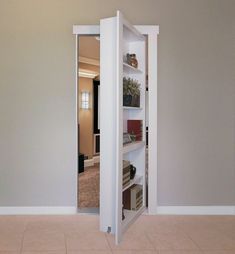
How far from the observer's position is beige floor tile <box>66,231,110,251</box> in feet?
9.48

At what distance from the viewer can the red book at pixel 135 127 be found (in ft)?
12.6

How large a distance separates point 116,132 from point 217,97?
1549 mm

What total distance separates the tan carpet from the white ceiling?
2.04 meters

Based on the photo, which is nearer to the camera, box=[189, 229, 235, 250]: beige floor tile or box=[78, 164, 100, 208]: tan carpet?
box=[189, 229, 235, 250]: beige floor tile

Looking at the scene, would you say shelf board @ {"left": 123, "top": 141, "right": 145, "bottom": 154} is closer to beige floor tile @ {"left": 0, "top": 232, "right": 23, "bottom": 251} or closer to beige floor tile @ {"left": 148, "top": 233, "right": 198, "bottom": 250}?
beige floor tile @ {"left": 148, "top": 233, "right": 198, "bottom": 250}

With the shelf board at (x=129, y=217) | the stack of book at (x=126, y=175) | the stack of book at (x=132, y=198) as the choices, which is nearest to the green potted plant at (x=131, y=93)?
the stack of book at (x=126, y=175)

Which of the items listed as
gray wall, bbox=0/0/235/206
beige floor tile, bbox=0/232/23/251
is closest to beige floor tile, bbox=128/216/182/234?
gray wall, bbox=0/0/235/206

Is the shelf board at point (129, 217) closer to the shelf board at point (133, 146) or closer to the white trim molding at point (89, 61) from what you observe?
the shelf board at point (133, 146)

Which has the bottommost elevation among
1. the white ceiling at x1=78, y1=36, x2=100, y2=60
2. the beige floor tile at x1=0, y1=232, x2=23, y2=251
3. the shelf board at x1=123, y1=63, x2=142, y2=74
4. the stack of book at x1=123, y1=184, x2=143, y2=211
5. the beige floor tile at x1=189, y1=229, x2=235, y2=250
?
the beige floor tile at x1=189, y1=229, x2=235, y2=250

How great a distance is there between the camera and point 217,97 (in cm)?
391

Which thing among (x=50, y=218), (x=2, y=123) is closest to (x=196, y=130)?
(x=50, y=218)

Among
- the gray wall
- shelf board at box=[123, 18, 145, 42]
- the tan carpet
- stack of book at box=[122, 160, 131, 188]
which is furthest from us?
the tan carpet

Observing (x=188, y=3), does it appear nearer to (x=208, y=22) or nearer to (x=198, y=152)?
(x=208, y=22)

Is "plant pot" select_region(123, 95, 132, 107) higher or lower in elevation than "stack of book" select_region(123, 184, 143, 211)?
higher
